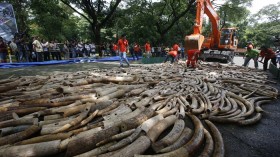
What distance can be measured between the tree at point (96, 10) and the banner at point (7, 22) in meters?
6.13

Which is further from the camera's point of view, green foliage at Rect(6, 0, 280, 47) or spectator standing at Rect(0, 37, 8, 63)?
green foliage at Rect(6, 0, 280, 47)

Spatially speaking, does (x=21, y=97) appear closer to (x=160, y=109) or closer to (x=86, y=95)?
(x=86, y=95)

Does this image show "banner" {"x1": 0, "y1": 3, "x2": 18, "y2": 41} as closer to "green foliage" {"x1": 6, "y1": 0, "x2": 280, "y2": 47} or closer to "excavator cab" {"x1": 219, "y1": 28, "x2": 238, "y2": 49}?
"green foliage" {"x1": 6, "y1": 0, "x2": 280, "y2": 47}

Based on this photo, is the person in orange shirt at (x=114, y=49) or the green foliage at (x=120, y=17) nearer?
the green foliage at (x=120, y=17)

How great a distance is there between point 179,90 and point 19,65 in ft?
37.3

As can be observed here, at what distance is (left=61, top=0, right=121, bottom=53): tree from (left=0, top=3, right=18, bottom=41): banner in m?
6.13

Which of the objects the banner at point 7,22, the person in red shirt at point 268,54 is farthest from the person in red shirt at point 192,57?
the banner at point 7,22

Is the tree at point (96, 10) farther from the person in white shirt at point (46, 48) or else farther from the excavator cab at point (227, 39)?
the excavator cab at point (227, 39)

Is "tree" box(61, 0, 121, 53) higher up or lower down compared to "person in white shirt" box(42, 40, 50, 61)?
higher up

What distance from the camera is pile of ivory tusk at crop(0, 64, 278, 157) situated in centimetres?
261

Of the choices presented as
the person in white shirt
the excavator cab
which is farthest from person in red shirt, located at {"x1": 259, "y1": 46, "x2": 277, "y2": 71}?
the person in white shirt

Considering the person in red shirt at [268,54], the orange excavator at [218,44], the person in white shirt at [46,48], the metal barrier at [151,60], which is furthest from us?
the metal barrier at [151,60]

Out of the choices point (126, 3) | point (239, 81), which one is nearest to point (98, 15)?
point (126, 3)

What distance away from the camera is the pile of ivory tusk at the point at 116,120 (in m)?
Result: 2.61
